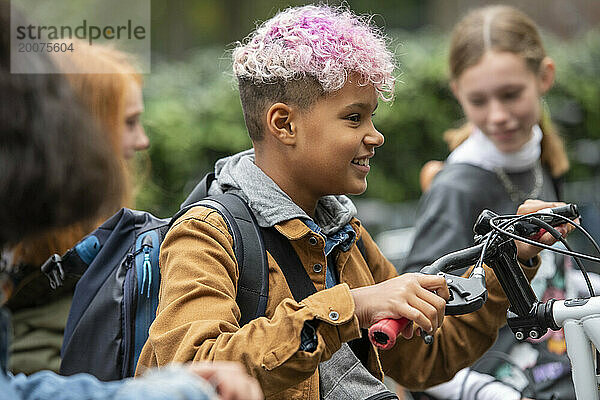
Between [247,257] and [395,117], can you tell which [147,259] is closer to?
[247,257]

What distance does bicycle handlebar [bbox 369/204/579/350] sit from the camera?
6.69 ft

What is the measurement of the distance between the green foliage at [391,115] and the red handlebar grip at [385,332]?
5004 mm

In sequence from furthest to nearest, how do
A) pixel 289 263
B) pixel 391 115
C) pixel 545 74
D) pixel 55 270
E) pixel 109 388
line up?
pixel 391 115, pixel 545 74, pixel 55 270, pixel 289 263, pixel 109 388

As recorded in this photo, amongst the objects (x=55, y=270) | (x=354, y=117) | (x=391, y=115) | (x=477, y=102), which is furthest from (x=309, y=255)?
(x=391, y=115)

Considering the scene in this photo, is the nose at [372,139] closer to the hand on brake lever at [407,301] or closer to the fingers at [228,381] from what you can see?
the hand on brake lever at [407,301]

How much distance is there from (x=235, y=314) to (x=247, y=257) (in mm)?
194

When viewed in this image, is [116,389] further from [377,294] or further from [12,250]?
[12,250]

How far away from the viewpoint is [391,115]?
827cm

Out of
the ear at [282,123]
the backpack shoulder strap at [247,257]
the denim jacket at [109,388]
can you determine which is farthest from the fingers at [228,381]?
the ear at [282,123]

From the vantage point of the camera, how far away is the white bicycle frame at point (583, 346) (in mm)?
2115

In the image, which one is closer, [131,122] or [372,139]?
[372,139]

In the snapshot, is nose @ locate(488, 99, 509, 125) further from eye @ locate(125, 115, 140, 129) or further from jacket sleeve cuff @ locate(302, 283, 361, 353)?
jacket sleeve cuff @ locate(302, 283, 361, 353)

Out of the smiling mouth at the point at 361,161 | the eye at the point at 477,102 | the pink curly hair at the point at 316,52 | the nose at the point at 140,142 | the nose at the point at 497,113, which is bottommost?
the nose at the point at 140,142

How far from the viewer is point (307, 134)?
8.21ft
